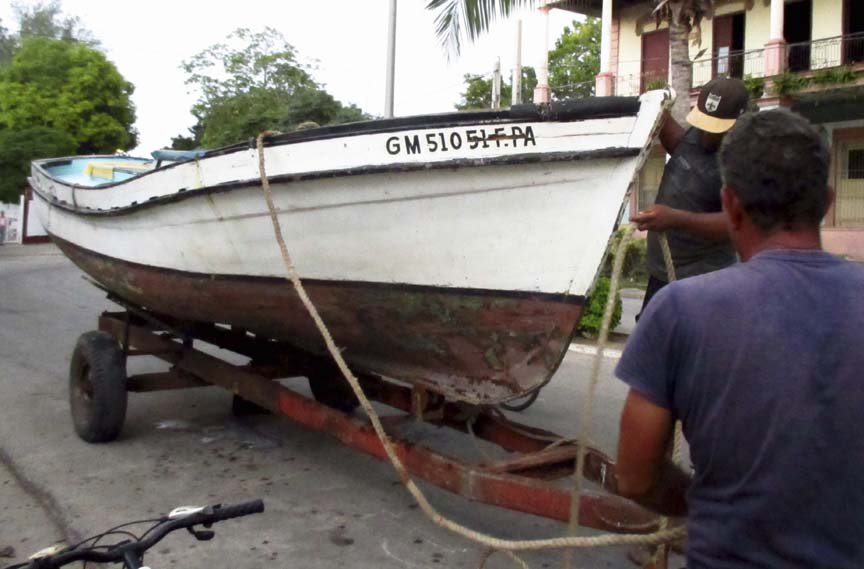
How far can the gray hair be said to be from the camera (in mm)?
1438

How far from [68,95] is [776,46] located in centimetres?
2416

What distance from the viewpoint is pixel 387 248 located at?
3.74 m

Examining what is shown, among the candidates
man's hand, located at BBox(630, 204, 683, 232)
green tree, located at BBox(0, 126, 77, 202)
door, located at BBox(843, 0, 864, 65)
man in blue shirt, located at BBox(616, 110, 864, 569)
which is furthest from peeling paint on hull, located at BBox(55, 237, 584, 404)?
green tree, located at BBox(0, 126, 77, 202)

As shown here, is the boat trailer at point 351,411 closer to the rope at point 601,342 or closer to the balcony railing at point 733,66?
the rope at point 601,342

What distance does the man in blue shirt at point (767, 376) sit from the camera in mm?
1385

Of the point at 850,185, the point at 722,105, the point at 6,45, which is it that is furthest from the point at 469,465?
the point at 6,45

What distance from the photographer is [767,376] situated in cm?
139

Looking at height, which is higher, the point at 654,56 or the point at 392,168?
the point at 654,56

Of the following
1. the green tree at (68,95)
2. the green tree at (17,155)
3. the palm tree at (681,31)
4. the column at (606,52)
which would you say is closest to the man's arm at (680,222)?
the palm tree at (681,31)

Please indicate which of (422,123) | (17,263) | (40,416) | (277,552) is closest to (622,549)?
(277,552)

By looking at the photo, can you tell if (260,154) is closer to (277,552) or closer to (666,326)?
(277,552)

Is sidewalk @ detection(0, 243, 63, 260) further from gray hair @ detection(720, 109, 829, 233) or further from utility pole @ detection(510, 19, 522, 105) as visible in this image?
gray hair @ detection(720, 109, 829, 233)

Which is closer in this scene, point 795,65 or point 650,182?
point 795,65

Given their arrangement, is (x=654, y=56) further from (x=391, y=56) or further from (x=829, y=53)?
(x=391, y=56)
